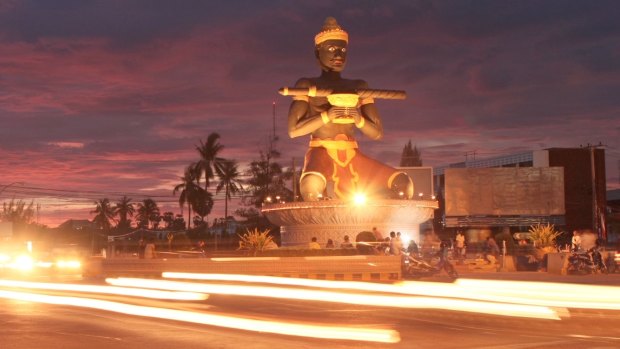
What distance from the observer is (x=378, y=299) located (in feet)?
50.1

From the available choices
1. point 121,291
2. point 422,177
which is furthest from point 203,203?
point 121,291

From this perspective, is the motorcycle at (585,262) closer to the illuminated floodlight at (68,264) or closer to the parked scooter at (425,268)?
the parked scooter at (425,268)

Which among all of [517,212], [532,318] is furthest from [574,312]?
[517,212]

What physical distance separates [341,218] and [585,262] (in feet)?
37.0

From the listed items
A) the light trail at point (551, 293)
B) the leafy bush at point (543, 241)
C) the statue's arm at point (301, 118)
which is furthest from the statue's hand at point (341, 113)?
the light trail at point (551, 293)

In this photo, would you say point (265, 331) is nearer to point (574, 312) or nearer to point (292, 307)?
point (292, 307)

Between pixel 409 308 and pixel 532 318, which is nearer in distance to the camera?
pixel 532 318

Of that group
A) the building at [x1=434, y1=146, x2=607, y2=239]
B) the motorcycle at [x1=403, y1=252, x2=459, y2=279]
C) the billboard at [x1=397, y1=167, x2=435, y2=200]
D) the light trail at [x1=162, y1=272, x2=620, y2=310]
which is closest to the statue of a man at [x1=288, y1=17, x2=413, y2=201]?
the motorcycle at [x1=403, y1=252, x2=459, y2=279]

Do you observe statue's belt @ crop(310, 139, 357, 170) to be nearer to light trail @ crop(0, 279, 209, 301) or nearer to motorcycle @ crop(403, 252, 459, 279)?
motorcycle @ crop(403, 252, 459, 279)

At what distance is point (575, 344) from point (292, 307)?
18.7 feet

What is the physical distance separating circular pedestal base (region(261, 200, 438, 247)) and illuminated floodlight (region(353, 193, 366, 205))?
0.48 ft

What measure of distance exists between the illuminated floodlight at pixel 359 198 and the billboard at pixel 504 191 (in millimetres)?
25124

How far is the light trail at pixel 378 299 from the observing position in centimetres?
1231

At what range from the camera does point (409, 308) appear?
1421 centimetres
